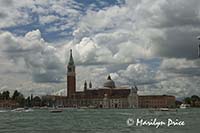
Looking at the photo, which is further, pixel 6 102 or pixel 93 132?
pixel 6 102

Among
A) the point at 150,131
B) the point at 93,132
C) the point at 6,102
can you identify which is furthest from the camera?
the point at 6,102

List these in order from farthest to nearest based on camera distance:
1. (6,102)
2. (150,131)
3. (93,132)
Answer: (6,102) < (93,132) < (150,131)

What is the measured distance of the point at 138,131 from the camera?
4206 cm

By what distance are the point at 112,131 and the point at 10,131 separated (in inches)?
442

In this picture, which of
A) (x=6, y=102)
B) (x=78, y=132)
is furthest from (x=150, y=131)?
(x=6, y=102)

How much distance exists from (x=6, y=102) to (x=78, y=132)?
150082mm

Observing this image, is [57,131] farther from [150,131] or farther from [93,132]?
[150,131]

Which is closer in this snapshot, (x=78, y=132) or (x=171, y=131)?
(x=171, y=131)

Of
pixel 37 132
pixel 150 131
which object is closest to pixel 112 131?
pixel 150 131

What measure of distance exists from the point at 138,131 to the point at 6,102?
6114 inches

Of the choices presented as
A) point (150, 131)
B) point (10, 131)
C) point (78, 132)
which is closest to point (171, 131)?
point (150, 131)

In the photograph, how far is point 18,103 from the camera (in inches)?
7864

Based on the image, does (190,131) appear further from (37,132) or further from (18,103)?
(18,103)

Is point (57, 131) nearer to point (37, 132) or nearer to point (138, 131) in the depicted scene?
point (37, 132)
